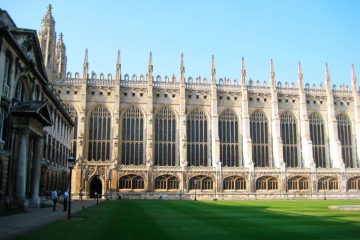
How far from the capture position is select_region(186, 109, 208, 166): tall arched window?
2522 inches

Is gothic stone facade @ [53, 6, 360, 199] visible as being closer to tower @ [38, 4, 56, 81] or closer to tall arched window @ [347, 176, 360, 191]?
tall arched window @ [347, 176, 360, 191]

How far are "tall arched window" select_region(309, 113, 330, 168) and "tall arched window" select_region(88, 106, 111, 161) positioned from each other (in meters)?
35.1

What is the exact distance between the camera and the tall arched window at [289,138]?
6738 centimetres

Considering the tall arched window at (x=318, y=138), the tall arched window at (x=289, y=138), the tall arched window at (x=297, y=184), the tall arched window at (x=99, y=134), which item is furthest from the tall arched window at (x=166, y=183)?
the tall arched window at (x=318, y=138)

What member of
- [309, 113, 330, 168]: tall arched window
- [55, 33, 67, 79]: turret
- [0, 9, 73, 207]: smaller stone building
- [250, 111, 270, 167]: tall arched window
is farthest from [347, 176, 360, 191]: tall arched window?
[55, 33, 67, 79]: turret

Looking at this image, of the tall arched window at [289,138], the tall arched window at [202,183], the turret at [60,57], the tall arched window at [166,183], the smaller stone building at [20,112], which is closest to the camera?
the smaller stone building at [20,112]

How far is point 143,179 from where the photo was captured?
196ft

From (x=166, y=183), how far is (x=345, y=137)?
33.8 meters

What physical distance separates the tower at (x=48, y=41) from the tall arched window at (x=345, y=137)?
49.4 m

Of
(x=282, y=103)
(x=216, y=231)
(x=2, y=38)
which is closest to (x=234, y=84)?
(x=282, y=103)

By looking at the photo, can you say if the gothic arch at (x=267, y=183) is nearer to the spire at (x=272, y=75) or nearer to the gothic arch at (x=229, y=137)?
the gothic arch at (x=229, y=137)

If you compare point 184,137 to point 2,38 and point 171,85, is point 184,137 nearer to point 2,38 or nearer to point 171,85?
point 171,85

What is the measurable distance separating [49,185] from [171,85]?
99.1 feet

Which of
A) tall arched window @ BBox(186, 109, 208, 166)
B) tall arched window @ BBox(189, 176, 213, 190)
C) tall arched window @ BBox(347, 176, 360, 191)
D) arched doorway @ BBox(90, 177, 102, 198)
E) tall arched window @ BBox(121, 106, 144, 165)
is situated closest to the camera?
arched doorway @ BBox(90, 177, 102, 198)
